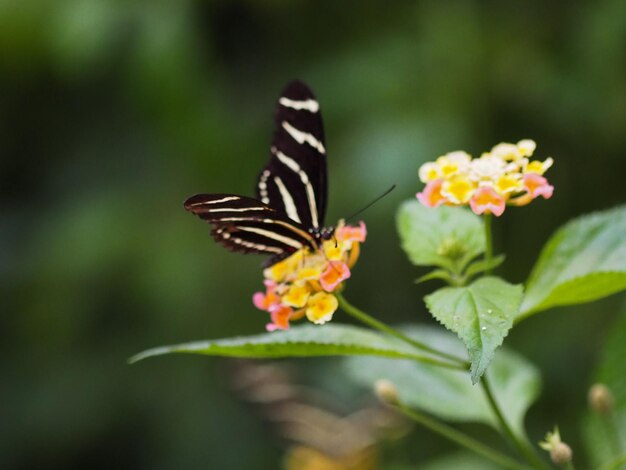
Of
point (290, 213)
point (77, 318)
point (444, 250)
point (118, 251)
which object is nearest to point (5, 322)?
point (77, 318)

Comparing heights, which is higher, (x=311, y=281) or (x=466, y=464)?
(x=311, y=281)

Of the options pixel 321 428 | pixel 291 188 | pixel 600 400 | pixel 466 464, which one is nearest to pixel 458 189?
pixel 291 188

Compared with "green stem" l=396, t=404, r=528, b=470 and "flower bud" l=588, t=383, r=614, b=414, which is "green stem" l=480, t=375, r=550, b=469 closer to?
"green stem" l=396, t=404, r=528, b=470

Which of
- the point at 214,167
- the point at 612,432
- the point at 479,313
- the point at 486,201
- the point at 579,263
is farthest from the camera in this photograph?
the point at 214,167

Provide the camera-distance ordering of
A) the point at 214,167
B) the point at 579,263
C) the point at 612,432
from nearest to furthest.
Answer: the point at 579,263, the point at 612,432, the point at 214,167

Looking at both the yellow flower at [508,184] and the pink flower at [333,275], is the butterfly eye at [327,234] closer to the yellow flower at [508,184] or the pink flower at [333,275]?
the pink flower at [333,275]

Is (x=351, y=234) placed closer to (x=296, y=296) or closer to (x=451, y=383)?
(x=296, y=296)

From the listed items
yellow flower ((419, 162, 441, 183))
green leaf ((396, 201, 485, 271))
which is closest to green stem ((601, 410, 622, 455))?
green leaf ((396, 201, 485, 271))
